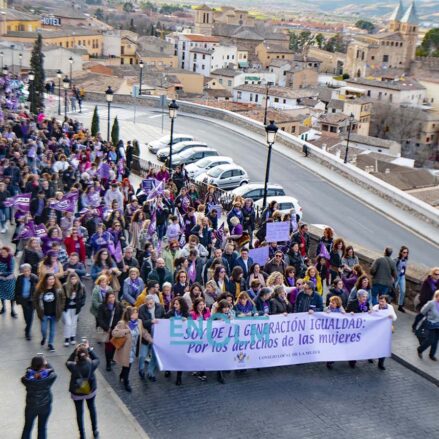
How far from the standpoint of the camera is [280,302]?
468 inches

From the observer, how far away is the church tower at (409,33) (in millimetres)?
182025

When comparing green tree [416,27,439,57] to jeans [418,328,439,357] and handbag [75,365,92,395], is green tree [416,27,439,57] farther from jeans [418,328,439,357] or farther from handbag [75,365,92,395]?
handbag [75,365,92,395]

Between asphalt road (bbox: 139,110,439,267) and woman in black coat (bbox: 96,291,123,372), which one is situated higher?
woman in black coat (bbox: 96,291,123,372)

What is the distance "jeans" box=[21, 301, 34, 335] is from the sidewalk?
21.5 ft

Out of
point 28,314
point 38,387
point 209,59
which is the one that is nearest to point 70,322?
point 28,314

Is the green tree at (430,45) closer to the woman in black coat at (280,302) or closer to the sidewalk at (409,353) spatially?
the sidewalk at (409,353)

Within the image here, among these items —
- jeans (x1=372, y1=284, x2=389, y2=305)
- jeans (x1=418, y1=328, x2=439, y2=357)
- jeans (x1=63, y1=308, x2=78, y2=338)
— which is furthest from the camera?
jeans (x1=372, y1=284, x2=389, y2=305)

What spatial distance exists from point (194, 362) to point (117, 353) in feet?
4.24

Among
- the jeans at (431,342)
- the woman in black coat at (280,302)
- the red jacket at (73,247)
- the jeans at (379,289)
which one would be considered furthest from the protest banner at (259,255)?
the jeans at (431,342)

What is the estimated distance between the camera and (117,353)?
35.3ft

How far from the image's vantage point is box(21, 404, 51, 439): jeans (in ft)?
29.0

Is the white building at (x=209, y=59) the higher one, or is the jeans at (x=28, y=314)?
the white building at (x=209, y=59)

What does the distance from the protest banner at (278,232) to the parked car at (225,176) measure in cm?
1479

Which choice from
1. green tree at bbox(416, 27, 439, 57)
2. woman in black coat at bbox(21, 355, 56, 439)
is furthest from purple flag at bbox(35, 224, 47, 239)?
green tree at bbox(416, 27, 439, 57)
